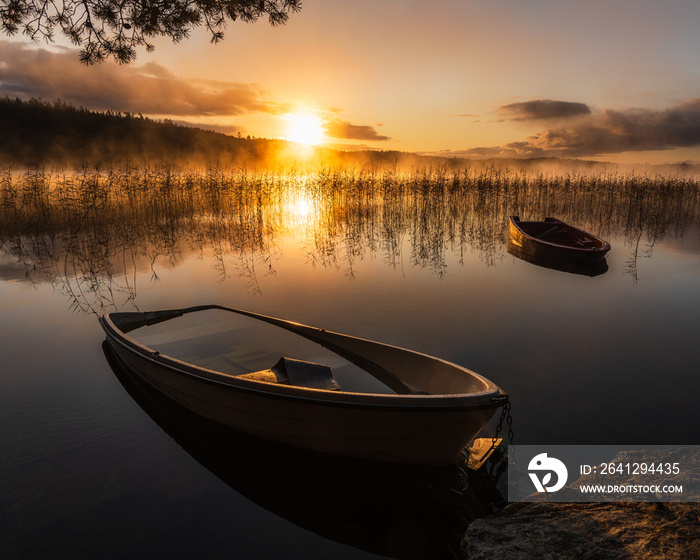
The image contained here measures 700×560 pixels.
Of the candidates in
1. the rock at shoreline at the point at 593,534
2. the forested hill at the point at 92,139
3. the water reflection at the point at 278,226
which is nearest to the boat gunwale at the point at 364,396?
the rock at shoreline at the point at 593,534

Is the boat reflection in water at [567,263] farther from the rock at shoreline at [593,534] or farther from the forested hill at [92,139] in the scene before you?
the forested hill at [92,139]

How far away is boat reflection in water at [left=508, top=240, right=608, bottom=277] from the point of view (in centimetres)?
1052

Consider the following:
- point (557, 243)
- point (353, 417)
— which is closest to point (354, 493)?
point (353, 417)

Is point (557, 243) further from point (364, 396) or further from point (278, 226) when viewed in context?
point (364, 396)

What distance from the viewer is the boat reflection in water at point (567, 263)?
10523 millimetres

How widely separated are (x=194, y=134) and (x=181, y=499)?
86940 mm

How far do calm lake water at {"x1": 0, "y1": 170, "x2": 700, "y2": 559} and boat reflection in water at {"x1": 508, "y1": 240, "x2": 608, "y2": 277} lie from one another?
31 cm

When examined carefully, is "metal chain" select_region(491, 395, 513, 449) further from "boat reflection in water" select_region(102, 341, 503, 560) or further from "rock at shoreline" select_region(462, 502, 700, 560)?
"rock at shoreline" select_region(462, 502, 700, 560)

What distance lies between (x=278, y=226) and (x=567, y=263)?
33.8 feet

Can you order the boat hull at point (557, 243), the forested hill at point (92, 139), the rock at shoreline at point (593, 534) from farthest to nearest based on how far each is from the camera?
the forested hill at point (92, 139) < the boat hull at point (557, 243) < the rock at shoreline at point (593, 534)

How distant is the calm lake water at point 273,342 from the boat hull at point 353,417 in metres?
0.22

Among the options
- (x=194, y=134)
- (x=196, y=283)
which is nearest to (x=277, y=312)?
(x=196, y=283)

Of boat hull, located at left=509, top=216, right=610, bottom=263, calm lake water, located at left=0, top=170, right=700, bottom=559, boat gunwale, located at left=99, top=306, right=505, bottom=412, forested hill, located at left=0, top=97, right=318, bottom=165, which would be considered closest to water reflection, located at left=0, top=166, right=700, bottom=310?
calm lake water, located at left=0, top=170, right=700, bottom=559

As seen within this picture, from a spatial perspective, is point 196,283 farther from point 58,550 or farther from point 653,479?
point 653,479
